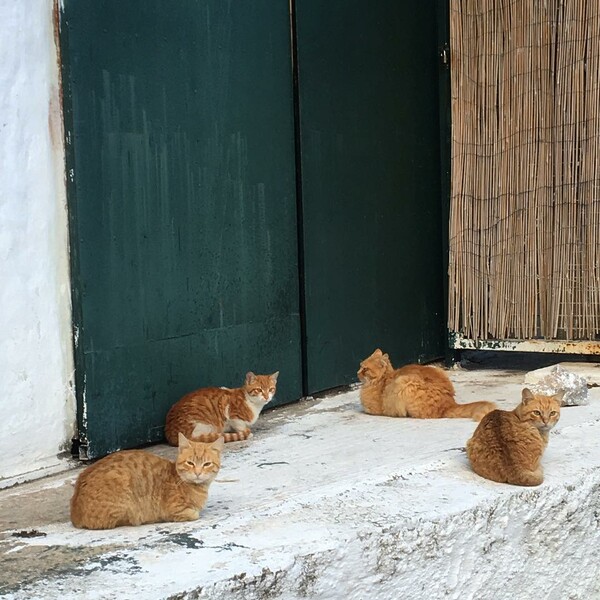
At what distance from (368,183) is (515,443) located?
291 centimetres

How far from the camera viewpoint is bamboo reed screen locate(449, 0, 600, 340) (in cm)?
708

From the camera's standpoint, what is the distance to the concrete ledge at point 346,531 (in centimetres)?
364

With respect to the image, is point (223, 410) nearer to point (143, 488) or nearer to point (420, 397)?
point (420, 397)

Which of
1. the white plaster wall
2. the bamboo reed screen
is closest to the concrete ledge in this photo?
the white plaster wall

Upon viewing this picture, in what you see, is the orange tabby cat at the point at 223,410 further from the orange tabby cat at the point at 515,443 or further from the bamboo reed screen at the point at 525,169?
the bamboo reed screen at the point at 525,169

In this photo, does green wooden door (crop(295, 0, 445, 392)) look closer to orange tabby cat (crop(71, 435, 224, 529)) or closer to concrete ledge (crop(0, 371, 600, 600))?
concrete ledge (crop(0, 371, 600, 600))

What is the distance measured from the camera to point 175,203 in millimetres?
5633

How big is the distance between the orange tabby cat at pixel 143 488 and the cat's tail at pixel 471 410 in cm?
214

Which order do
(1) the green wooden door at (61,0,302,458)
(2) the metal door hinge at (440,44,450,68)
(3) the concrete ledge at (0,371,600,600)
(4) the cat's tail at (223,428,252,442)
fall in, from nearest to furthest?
(3) the concrete ledge at (0,371,600,600), (1) the green wooden door at (61,0,302,458), (4) the cat's tail at (223,428,252,442), (2) the metal door hinge at (440,44,450,68)

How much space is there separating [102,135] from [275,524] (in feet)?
7.23

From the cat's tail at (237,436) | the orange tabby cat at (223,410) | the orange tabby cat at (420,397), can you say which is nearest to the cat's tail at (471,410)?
the orange tabby cat at (420,397)

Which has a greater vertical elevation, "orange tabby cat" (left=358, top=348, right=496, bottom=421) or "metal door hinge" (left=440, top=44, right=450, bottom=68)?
"metal door hinge" (left=440, top=44, right=450, bottom=68)

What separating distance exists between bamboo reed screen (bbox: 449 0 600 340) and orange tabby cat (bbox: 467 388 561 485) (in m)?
2.35

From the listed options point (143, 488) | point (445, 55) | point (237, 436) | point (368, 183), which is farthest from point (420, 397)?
point (445, 55)
